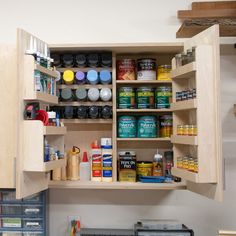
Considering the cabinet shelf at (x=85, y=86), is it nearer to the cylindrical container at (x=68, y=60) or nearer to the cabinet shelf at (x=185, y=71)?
the cylindrical container at (x=68, y=60)

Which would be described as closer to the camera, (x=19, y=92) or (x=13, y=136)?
(x=19, y=92)

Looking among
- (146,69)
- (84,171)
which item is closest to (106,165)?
(84,171)

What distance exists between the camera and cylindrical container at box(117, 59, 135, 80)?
210cm

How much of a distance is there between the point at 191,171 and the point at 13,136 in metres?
0.93

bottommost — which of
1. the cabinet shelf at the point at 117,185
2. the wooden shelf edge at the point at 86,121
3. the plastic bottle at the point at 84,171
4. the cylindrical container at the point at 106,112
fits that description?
the cabinet shelf at the point at 117,185

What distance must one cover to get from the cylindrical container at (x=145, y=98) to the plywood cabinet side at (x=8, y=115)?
0.77 meters

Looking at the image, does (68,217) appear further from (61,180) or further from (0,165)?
(0,165)

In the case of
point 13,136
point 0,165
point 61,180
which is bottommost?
point 61,180

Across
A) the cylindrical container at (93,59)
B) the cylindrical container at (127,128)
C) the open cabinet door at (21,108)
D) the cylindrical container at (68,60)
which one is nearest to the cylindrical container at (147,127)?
the cylindrical container at (127,128)

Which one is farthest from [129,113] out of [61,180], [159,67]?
[61,180]

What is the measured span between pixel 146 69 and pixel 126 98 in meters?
0.23

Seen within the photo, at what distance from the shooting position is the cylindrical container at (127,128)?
2.06 metres

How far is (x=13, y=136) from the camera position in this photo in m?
1.72

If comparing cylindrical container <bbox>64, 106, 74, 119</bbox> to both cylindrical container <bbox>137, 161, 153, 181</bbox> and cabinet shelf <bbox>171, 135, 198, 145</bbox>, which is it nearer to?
cylindrical container <bbox>137, 161, 153, 181</bbox>
